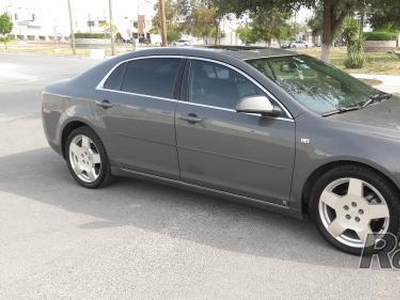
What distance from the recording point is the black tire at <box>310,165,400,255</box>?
12.3ft

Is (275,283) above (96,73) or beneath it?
beneath

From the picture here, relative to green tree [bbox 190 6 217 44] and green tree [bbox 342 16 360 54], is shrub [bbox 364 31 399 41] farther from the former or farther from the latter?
green tree [bbox 190 6 217 44]

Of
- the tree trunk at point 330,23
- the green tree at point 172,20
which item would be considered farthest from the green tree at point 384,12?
the green tree at point 172,20

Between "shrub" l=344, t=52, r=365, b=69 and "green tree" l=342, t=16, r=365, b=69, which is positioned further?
"green tree" l=342, t=16, r=365, b=69

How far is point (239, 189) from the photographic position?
14.7 ft

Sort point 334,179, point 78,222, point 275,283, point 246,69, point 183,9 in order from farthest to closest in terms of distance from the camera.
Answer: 1. point 183,9
2. point 78,222
3. point 246,69
4. point 334,179
5. point 275,283

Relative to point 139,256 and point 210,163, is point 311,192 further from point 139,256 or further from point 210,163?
point 139,256

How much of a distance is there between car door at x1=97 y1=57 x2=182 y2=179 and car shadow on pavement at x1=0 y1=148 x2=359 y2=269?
40 cm

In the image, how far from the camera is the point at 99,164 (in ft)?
18.7

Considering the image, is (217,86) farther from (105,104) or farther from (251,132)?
(105,104)

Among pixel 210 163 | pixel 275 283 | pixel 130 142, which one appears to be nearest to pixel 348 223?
pixel 275 283

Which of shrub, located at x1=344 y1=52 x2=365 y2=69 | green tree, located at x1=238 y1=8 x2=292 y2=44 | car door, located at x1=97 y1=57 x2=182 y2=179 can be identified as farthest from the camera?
shrub, located at x1=344 y1=52 x2=365 y2=69

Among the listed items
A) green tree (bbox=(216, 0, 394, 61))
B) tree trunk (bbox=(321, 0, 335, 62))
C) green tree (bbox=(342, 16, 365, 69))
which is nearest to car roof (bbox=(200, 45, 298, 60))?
green tree (bbox=(216, 0, 394, 61))

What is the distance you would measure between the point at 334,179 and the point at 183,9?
48639 millimetres
